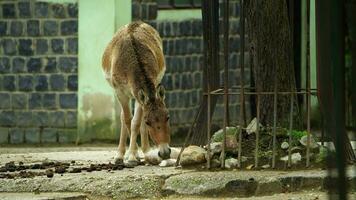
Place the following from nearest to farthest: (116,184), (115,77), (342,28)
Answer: (342,28) < (116,184) < (115,77)

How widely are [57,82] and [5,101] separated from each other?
97cm

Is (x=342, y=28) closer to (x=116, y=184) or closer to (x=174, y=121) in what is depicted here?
(x=116, y=184)

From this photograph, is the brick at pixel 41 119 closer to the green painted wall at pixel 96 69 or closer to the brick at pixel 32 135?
the brick at pixel 32 135

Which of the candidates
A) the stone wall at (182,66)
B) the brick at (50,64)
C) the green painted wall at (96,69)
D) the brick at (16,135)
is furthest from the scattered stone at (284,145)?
the brick at (16,135)

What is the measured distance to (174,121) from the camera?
48.4 feet

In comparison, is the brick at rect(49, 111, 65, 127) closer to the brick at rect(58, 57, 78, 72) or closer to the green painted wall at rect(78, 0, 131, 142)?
the green painted wall at rect(78, 0, 131, 142)

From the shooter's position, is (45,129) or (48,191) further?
(45,129)

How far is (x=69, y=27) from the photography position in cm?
1434

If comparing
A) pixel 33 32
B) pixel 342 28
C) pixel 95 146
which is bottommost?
pixel 95 146

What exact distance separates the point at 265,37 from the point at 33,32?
6861 mm

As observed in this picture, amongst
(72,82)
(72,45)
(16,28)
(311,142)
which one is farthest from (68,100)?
(311,142)

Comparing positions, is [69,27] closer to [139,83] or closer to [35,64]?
[35,64]

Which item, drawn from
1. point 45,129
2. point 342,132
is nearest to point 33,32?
point 45,129

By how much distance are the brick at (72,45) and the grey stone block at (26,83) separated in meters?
0.84
